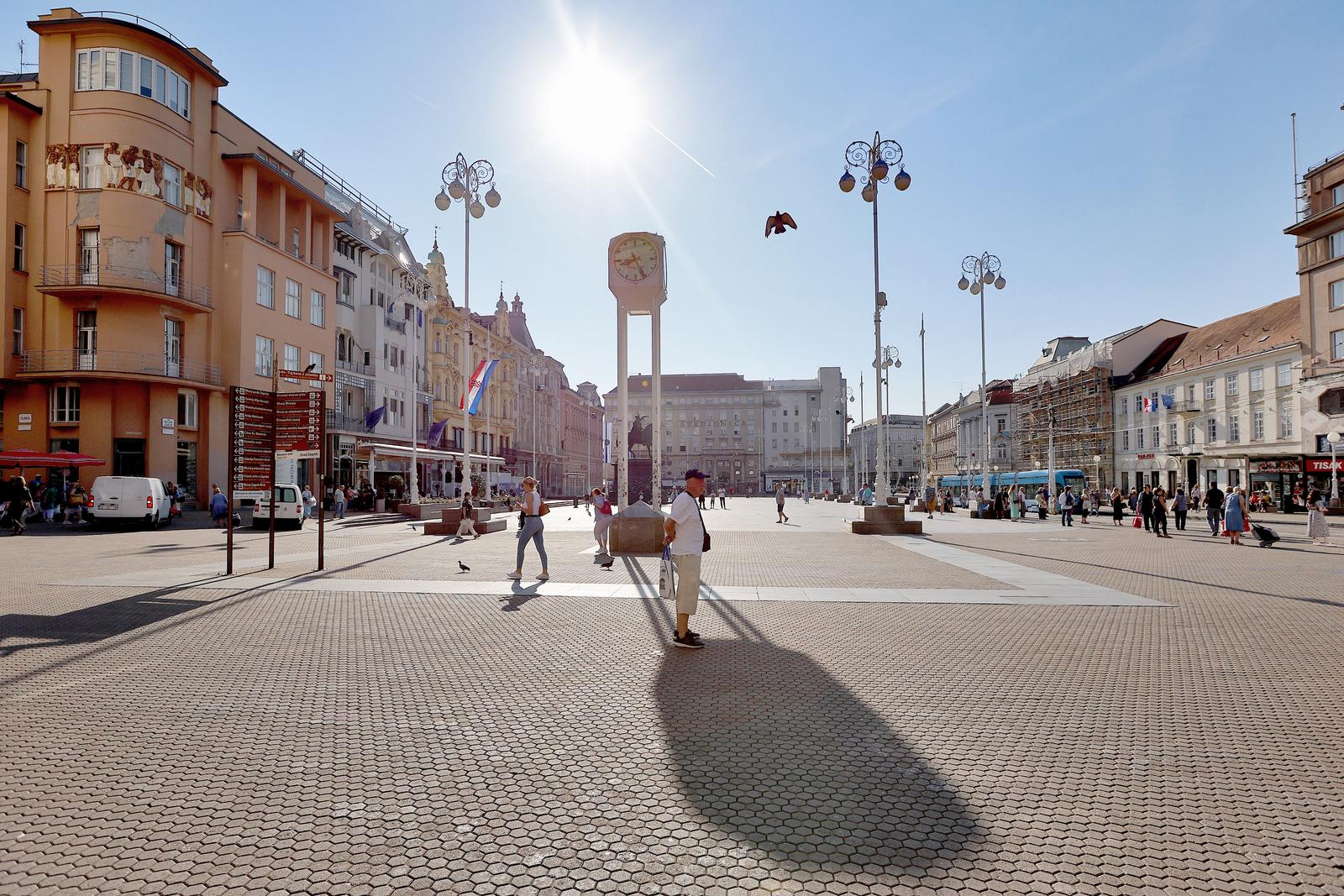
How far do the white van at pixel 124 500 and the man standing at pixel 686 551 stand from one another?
972 inches

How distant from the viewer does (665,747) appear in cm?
490

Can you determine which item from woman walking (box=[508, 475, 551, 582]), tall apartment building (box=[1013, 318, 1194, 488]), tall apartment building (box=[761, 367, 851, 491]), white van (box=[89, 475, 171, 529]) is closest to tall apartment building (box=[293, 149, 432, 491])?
white van (box=[89, 475, 171, 529])

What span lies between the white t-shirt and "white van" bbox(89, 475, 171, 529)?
2481 cm

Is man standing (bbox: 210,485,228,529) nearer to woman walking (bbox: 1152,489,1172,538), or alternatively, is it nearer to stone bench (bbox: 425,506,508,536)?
stone bench (bbox: 425,506,508,536)

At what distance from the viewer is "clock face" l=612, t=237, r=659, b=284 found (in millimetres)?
19953

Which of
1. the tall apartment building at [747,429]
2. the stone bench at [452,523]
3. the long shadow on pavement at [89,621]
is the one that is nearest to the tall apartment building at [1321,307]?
the stone bench at [452,523]

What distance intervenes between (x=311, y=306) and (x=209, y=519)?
17.2 m

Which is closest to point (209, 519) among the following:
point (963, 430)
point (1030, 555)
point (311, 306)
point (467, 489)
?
point (467, 489)

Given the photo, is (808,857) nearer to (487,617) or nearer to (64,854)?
(64,854)

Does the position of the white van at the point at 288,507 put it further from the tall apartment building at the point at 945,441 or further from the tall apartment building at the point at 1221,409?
the tall apartment building at the point at 945,441

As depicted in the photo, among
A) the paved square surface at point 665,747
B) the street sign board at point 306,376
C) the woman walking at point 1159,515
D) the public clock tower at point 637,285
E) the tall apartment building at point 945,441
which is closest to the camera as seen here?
the paved square surface at point 665,747

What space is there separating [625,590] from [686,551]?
440cm

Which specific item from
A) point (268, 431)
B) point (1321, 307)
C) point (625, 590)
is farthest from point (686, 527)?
point (1321, 307)

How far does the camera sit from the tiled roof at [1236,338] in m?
48.7
